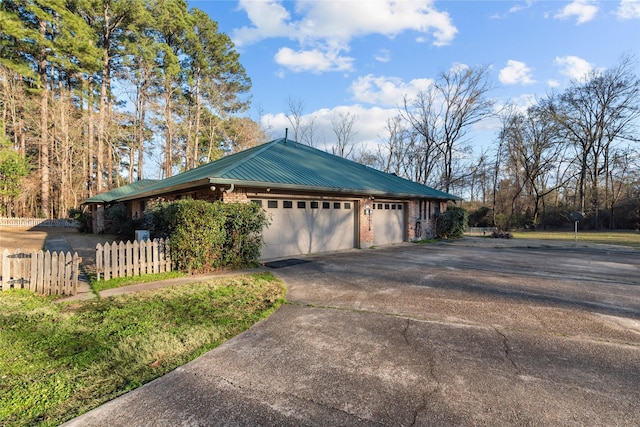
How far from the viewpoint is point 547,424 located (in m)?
2.14

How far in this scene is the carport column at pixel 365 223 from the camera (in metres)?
12.1

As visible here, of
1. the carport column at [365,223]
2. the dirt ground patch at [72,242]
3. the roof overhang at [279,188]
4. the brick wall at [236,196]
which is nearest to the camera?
the roof overhang at [279,188]

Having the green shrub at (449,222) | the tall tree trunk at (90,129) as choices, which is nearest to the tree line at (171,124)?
the tall tree trunk at (90,129)

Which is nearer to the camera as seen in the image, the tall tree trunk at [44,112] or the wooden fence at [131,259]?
the wooden fence at [131,259]

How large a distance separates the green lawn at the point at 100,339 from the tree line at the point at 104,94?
972 inches

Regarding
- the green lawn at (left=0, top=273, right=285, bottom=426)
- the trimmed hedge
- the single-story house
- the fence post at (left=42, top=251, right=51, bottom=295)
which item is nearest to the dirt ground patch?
the fence post at (left=42, top=251, right=51, bottom=295)

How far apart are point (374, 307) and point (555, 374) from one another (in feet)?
7.99

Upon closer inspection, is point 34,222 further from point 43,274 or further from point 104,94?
point 43,274

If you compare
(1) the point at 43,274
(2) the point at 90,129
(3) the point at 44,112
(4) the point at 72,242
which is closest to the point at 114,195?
(4) the point at 72,242

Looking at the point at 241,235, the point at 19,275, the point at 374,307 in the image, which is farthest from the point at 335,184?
the point at 19,275

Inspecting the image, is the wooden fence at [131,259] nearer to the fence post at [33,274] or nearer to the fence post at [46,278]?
the fence post at [46,278]

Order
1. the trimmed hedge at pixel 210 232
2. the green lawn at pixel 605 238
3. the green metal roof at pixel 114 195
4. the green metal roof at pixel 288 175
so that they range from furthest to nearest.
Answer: the green metal roof at pixel 114 195, the green lawn at pixel 605 238, the green metal roof at pixel 288 175, the trimmed hedge at pixel 210 232

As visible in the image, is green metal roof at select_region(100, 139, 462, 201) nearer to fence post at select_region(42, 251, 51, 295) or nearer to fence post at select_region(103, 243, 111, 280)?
fence post at select_region(103, 243, 111, 280)

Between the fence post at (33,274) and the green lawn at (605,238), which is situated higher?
the fence post at (33,274)
